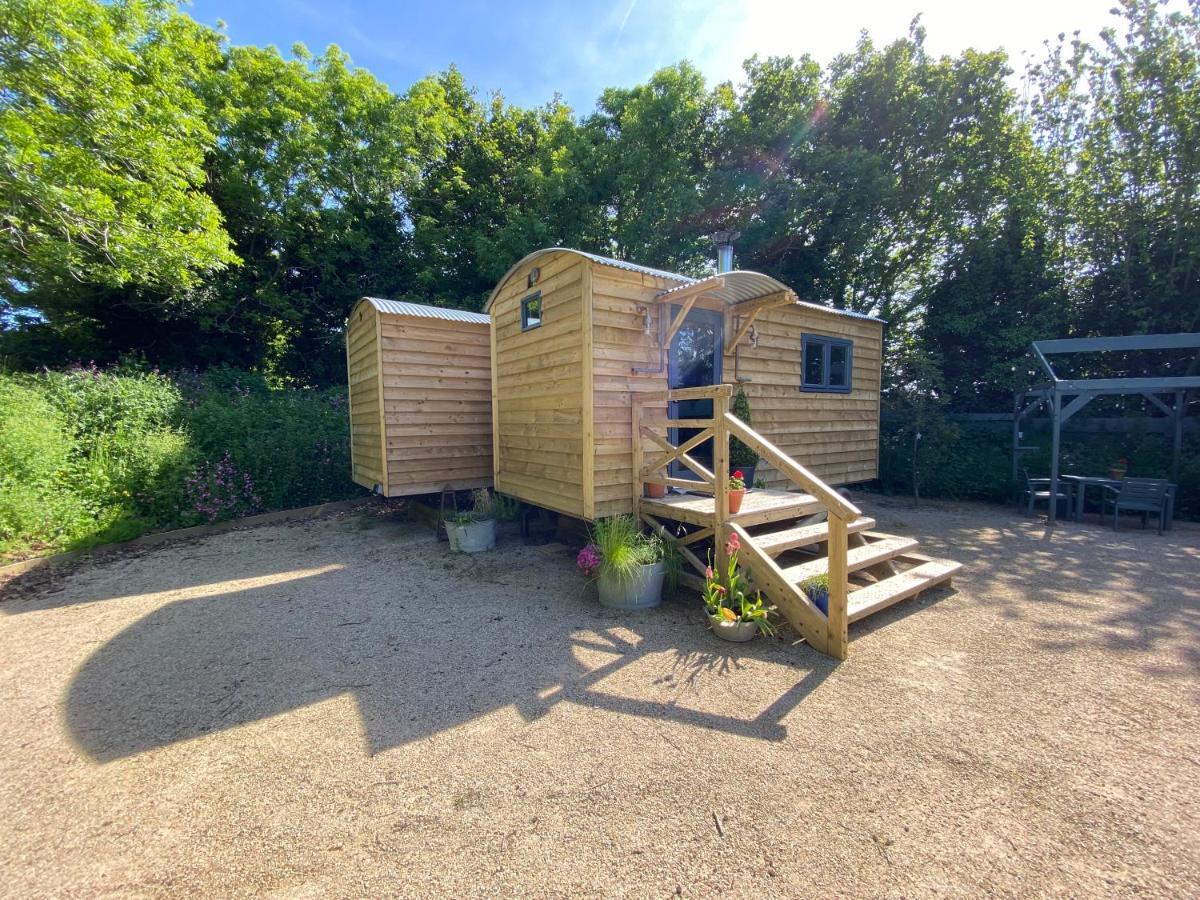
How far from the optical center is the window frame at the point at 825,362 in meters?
7.34

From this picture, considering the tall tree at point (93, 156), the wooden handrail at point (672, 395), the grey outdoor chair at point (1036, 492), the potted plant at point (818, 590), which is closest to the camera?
the potted plant at point (818, 590)

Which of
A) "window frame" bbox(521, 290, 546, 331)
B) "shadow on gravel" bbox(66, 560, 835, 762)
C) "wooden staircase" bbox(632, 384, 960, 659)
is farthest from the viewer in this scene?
"window frame" bbox(521, 290, 546, 331)

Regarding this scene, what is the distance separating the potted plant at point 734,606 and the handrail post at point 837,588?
1.42 feet

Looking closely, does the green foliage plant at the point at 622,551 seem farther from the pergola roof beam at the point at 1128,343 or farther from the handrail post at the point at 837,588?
the pergola roof beam at the point at 1128,343

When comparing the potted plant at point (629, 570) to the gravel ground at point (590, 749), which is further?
the potted plant at point (629, 570)

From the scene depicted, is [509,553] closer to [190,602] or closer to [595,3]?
[190,602]

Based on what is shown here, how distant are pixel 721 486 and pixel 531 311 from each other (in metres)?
3.08

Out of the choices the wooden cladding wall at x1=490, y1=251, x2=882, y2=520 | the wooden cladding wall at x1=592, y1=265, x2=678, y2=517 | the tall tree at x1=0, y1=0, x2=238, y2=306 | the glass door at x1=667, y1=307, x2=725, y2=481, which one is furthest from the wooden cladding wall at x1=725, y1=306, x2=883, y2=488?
the tall tree at x1=0, y1=0, x2=238, y2=306

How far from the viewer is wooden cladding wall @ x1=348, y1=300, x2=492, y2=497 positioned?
6570 mm

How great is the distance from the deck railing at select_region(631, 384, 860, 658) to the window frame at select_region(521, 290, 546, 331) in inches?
58.0

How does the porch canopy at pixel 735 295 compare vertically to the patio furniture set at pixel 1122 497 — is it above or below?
above

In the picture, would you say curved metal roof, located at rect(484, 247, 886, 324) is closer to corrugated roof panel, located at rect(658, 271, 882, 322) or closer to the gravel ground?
corrugated roof panel, located at rect(658, 271, 882, 322)

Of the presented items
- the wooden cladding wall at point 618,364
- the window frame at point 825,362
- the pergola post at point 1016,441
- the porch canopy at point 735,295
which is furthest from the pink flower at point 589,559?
the pergola post at point 1016,441

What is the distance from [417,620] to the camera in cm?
402
